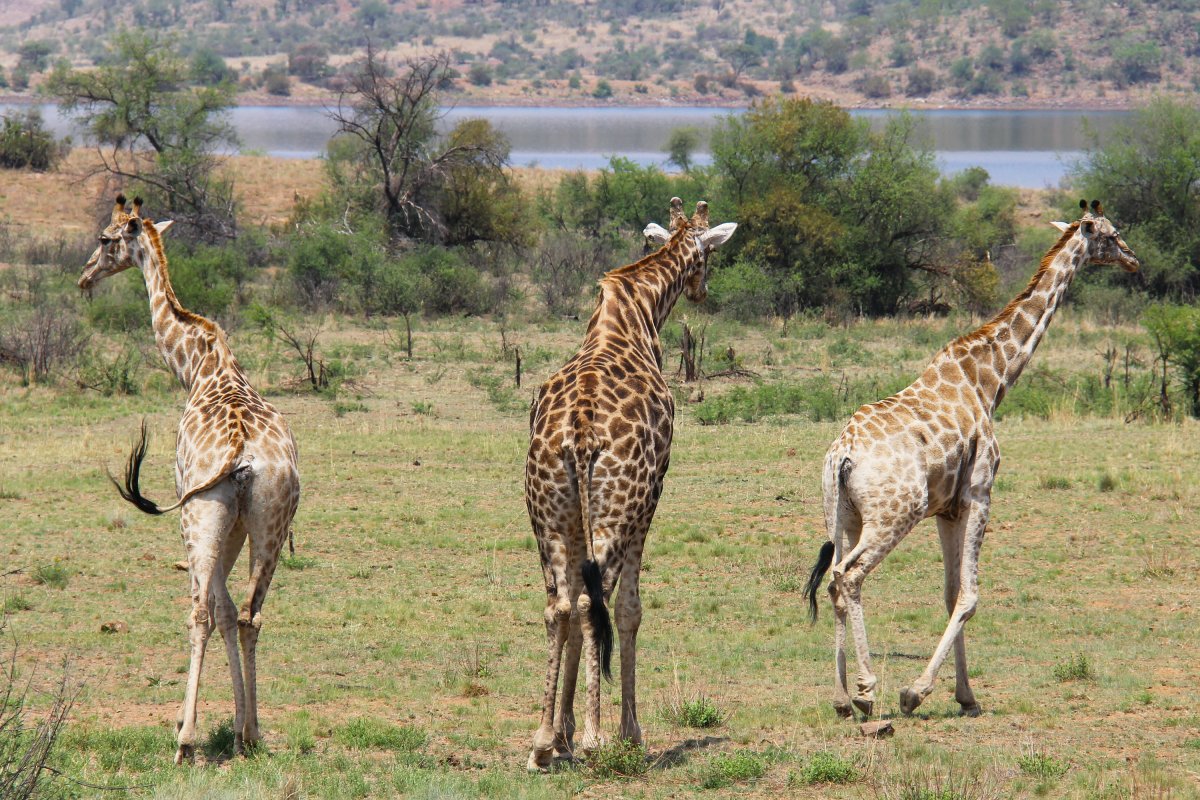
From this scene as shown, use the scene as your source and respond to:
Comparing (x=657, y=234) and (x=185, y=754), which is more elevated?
(x=657, y=234)

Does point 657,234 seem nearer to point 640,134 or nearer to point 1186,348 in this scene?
point 1186,348

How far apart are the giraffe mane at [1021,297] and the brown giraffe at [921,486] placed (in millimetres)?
29

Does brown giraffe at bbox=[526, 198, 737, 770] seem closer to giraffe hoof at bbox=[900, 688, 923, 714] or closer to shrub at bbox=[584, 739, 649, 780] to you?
shrub at bbox=[584, 739, 649, 780]

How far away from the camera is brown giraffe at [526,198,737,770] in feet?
24.2

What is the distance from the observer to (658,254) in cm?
959

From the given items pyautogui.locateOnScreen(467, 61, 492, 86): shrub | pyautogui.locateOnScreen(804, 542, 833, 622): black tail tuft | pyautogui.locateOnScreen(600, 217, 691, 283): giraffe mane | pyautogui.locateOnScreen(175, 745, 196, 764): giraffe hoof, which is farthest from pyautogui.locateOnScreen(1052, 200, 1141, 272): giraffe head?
pyautogui.locateOnScreen(467, 61, 492, 86): shrub

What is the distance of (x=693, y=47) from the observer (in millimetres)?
166500

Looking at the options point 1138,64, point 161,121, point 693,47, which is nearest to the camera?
point 161,121

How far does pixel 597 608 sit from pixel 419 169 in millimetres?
32719

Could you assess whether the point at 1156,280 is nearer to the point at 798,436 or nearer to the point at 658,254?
the point at 798,436

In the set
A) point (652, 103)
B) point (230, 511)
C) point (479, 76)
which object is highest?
point (479, 76)

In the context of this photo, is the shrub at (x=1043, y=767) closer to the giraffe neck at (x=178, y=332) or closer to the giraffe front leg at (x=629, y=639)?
the giraffe front leg at (x=629, y=639)

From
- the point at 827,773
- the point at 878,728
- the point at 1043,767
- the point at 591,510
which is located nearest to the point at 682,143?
the point at 878,728

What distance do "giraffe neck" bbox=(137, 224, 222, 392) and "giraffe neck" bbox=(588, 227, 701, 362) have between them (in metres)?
2.71
